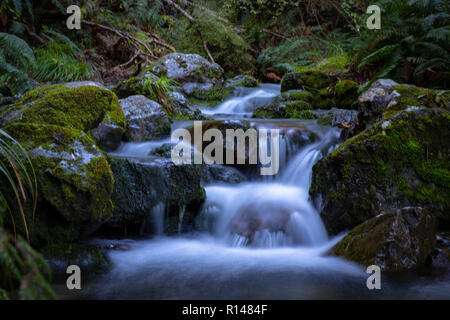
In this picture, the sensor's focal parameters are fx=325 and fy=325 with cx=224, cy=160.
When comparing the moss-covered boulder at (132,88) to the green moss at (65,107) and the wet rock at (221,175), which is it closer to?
the green moss at (65,107)

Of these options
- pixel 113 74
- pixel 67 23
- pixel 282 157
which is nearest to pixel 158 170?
pixel 282 157

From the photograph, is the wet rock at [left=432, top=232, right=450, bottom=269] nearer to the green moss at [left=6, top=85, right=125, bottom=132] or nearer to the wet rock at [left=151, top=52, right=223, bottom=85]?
the green moss at [left=6, top=85, right=125, bottom=132]

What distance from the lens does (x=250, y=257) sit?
3055 mm

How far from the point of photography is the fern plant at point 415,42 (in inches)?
215

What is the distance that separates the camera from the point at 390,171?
10.9ft

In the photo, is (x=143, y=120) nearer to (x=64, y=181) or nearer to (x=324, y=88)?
(x=64, y=181)

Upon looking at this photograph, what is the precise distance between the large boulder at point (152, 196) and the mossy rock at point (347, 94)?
14.0 ft

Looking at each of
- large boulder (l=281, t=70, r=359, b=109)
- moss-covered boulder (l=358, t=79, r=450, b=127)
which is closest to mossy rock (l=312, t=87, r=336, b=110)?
large boulder (l=281, t=70, r=359, b=109)

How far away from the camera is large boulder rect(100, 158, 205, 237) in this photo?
11.1ft

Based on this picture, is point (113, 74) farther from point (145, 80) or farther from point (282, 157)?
point (282, 157)

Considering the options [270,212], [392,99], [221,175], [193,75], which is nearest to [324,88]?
[392,99]

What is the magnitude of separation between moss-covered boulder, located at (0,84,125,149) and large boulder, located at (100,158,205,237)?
2.42ft

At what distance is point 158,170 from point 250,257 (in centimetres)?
139

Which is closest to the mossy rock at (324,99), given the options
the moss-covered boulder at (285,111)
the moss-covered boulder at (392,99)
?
the moss-covered boulder at (285,111)
